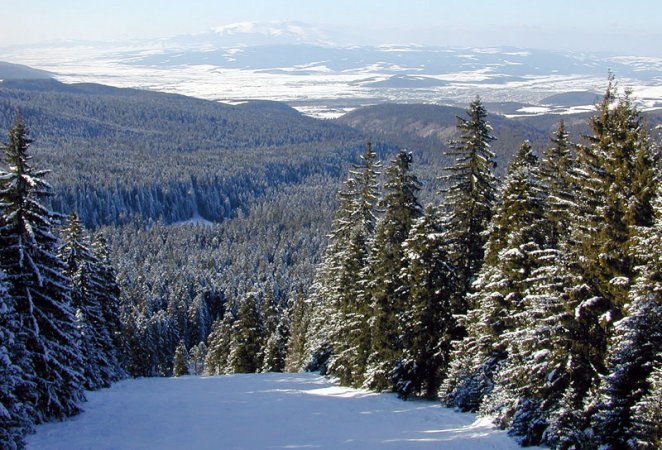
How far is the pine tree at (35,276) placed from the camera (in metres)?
17.8

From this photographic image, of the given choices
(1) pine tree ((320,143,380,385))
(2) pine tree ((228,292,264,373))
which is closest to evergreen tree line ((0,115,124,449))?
(1) pine tree ((320,143,380,385))

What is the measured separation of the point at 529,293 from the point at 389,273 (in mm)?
7915

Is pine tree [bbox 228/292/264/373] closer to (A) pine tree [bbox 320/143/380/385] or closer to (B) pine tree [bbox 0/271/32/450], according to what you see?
(A) pine tree [bbox 320/143/380/385]

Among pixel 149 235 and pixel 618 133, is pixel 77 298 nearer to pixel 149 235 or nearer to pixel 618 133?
pixel 618 133

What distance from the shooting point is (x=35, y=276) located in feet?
59.3

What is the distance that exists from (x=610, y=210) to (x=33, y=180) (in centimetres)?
1619

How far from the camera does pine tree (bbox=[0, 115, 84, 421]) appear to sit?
1775 centimetres

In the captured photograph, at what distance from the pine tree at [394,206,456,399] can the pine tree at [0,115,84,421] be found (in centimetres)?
1247

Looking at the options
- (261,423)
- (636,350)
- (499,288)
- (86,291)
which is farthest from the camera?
(86,291)

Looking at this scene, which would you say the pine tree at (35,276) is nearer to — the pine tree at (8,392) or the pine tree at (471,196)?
the pine tree at (8,392)

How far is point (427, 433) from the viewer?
18469mm

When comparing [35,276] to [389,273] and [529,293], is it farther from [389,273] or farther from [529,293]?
[529,293]

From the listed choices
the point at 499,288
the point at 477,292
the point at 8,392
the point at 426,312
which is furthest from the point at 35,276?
the point at 477,292

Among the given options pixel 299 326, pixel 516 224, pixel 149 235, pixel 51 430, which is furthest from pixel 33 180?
pixel 149 235
